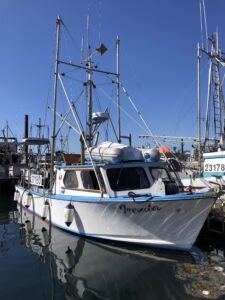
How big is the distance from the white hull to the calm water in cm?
37

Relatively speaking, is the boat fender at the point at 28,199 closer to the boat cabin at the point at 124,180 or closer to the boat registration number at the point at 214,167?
the boat cabin at the point at 124,180

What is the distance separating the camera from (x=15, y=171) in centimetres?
3089

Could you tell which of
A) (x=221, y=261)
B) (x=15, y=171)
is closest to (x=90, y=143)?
(x=221, y=261)

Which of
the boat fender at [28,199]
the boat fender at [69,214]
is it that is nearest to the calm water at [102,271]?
the boat fender at [69,214]

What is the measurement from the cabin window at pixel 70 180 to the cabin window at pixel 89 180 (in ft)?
1.65

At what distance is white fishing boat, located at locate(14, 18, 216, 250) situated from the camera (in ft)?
29.1

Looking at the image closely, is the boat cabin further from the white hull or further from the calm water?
the calm water

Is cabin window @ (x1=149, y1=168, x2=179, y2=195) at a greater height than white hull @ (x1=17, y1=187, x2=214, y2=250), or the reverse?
cabin window @ (x1=149, y1=168, x2=179, y2=195)

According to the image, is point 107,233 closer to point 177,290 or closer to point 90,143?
point 177,290

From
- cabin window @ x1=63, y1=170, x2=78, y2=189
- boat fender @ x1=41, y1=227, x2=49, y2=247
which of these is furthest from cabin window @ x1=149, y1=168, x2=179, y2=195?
boat fender @ x1=41, y1=227, x2=49, y2=247

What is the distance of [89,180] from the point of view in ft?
35.6

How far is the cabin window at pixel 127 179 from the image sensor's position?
10297 mm

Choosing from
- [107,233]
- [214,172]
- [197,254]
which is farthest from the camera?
[214,172]

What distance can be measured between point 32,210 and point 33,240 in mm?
3796
